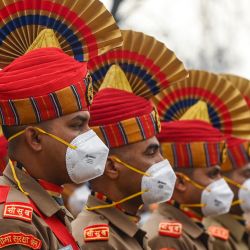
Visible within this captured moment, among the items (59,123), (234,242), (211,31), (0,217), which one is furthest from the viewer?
(211,31)

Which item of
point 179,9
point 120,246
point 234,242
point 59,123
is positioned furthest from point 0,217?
point 179,9

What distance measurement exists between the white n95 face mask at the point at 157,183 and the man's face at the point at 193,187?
135 cm

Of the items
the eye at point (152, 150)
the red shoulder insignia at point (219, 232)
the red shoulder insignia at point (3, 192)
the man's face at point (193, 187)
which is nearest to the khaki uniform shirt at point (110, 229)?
the eye at point (152, 150)

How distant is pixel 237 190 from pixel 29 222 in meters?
4.65

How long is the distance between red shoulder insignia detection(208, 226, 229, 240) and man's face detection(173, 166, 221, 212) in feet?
2.16

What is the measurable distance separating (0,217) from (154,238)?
99.1 inches

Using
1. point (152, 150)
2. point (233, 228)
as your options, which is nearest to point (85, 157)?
Result: point (152, 150)

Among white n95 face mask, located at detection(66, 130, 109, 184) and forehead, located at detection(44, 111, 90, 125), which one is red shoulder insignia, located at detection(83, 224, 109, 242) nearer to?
white n95 face mask, located at detection(66, 130, 109, 184)

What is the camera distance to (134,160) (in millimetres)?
6516

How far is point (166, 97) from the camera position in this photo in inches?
324

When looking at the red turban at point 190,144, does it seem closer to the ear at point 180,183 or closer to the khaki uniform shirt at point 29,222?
the ear at point 180,183

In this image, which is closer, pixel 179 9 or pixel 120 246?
pixel 120 246

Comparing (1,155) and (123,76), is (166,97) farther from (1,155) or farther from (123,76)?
(1,155)

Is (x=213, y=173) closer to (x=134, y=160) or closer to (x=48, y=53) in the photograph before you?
(x=134, y=160)
